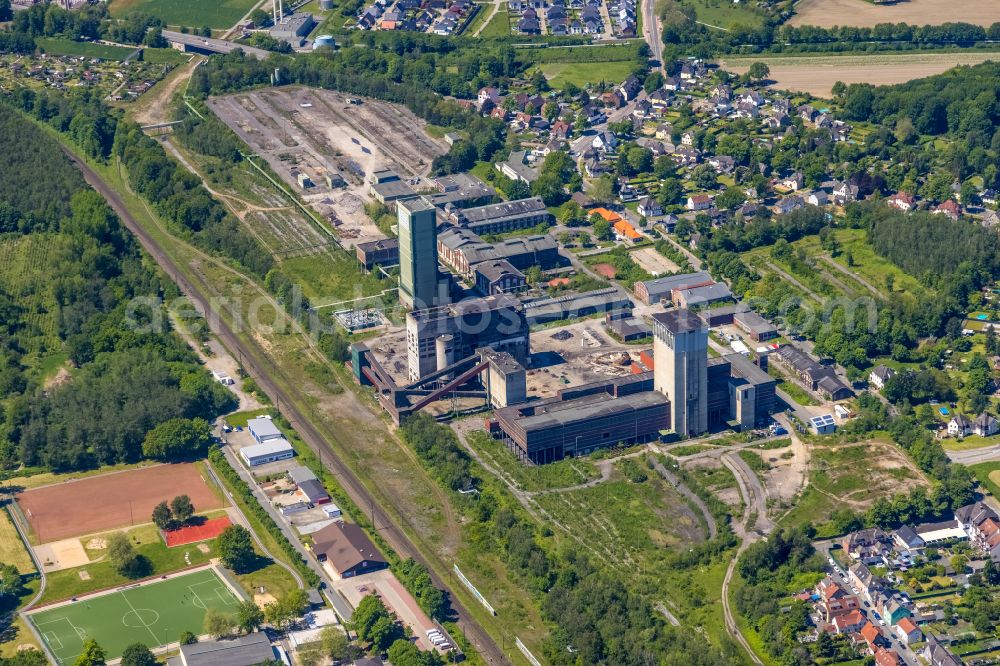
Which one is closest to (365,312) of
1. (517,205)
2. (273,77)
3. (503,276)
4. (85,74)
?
(503,276)

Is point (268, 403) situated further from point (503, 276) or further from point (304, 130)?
point (304, 130)

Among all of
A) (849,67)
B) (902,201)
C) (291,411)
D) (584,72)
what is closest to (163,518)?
(291,411)

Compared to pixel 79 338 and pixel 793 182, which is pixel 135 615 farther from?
pixel 793 182

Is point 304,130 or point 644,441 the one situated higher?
point 304,130

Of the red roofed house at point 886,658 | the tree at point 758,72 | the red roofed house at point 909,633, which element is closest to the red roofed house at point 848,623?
the red roofed house at point 909,633

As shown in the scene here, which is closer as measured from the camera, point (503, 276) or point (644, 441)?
point (644, 441)

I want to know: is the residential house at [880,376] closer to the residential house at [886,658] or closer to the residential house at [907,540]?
the residential house at [907,540]

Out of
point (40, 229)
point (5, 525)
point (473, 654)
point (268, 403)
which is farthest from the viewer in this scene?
point (40, 229)

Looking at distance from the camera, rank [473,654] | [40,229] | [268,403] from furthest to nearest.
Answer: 1. [40,229]
2. [268,403]
3. [473,654]
